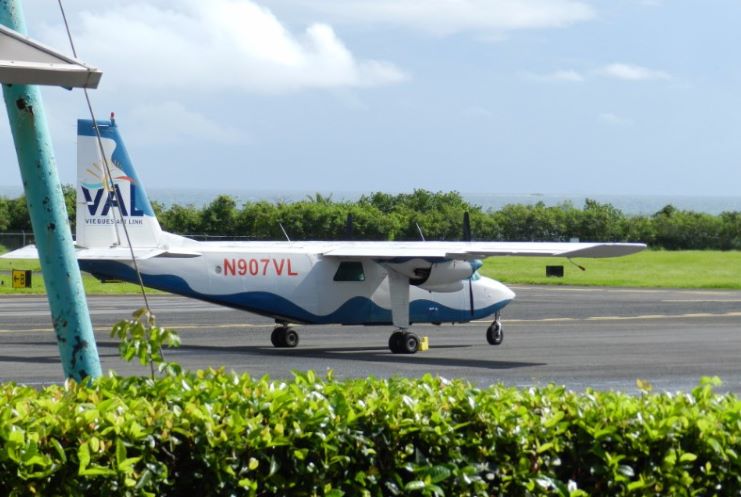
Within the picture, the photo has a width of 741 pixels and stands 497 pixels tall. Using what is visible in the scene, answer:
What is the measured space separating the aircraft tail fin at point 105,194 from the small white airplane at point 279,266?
2 cm

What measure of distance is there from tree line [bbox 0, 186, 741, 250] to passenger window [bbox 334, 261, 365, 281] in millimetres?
25816

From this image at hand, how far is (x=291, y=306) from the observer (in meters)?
24.9

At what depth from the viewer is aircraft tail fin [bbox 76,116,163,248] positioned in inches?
962

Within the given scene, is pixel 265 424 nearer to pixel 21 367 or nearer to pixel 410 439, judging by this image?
pixel 410 439

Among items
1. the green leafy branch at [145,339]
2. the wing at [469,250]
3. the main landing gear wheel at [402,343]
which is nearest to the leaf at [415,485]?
the green leafy branch at [145,339]

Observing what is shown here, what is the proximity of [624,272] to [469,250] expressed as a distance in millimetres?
45567

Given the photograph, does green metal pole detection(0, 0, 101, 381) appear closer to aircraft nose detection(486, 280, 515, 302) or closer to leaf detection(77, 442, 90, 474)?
leaf detection(77, 442, 90, 474)

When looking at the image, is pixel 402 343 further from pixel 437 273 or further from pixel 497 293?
pixel 497 293

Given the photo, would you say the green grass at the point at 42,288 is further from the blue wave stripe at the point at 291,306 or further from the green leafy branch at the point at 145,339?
the green leafy branch at the point at 145,339

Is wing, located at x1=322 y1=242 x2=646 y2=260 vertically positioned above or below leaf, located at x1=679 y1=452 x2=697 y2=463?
above

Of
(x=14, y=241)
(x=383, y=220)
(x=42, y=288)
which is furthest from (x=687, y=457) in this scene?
(x=14, y=241)

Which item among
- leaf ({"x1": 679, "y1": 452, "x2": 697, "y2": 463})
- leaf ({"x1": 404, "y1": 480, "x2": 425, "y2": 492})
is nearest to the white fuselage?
leaf ({"x1": 404, "y1": 480, "x2": 425, "y2": 492})

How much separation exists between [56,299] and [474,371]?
1525 centimetres

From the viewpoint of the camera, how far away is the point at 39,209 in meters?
6.44
